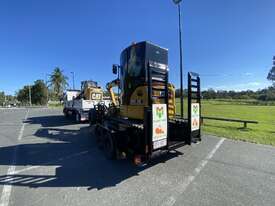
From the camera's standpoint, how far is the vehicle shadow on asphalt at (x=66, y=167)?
14.1 ft

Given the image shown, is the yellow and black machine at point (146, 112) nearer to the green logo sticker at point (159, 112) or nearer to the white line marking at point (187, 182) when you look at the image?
the green logo sticker at point (159, 112)

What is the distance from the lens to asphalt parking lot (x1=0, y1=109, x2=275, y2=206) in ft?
11.7

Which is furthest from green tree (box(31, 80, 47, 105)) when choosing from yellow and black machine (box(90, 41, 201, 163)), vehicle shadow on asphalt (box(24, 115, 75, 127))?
yellow and black machine (box(90, 41, 201, 163))

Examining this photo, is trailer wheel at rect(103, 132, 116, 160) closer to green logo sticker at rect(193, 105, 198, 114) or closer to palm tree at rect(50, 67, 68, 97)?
green logo sticker at rect(193, 105, 198, 114)

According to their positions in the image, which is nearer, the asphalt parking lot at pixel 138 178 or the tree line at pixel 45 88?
the asphalt parking lot at pixel 138 178

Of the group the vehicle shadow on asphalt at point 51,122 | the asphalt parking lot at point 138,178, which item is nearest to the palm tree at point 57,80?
the vehicle shadow on asphalt at point 51,122

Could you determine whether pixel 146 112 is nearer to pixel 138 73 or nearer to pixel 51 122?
pixel 138 73

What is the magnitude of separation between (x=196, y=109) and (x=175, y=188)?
2482 millimetres

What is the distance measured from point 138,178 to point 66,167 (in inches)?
79.0

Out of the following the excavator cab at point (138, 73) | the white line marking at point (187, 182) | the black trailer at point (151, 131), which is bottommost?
the white line marking at point (187, 182)

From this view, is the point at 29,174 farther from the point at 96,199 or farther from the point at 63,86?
the point at 63,86

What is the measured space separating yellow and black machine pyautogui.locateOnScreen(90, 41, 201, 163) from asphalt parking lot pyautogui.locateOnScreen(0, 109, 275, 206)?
0.54 metres

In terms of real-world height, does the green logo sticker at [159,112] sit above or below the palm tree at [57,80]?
below

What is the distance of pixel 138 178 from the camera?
4465 mm
